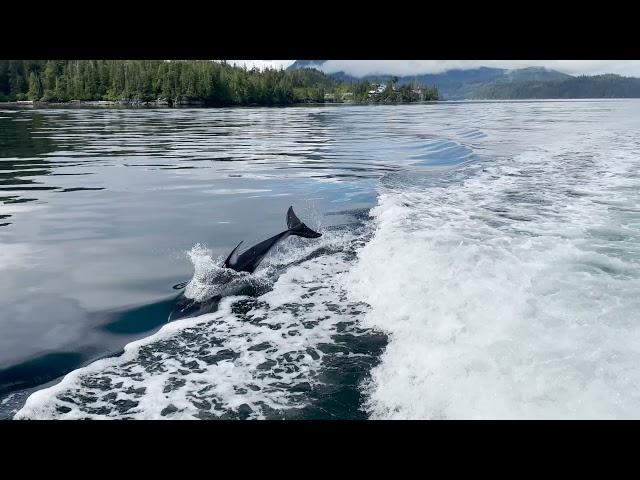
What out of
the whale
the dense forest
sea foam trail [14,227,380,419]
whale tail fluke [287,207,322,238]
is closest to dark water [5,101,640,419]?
sea foam trail [14,227,380,419]

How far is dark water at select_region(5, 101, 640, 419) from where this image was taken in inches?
232

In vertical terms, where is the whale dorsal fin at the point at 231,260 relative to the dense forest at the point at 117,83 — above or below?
below

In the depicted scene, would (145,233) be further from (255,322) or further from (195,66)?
(195,66)

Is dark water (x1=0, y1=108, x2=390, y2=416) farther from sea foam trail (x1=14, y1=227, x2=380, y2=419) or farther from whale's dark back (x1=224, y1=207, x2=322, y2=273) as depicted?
whale's dark back (x1=224, y1=207, x2=322, y2=273)

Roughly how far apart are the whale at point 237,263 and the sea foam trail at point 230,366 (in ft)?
0.73

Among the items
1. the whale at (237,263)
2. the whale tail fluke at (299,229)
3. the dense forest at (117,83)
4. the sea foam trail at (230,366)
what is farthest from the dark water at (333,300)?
the dense forest at (117,83)

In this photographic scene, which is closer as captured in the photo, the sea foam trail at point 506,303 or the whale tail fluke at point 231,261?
the sea foam trail at point 506,303

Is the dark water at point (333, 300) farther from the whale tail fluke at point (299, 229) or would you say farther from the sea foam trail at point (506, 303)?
the whale tail fluke at point (299, 229)

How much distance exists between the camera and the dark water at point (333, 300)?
590cm

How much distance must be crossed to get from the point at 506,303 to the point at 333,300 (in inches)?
118

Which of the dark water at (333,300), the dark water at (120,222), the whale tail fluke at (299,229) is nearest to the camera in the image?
the dark water at (333,300)

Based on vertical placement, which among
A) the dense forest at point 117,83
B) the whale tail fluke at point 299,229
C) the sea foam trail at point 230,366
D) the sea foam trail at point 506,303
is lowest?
the sea foam trail at point 230,366

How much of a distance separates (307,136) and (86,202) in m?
28.7
